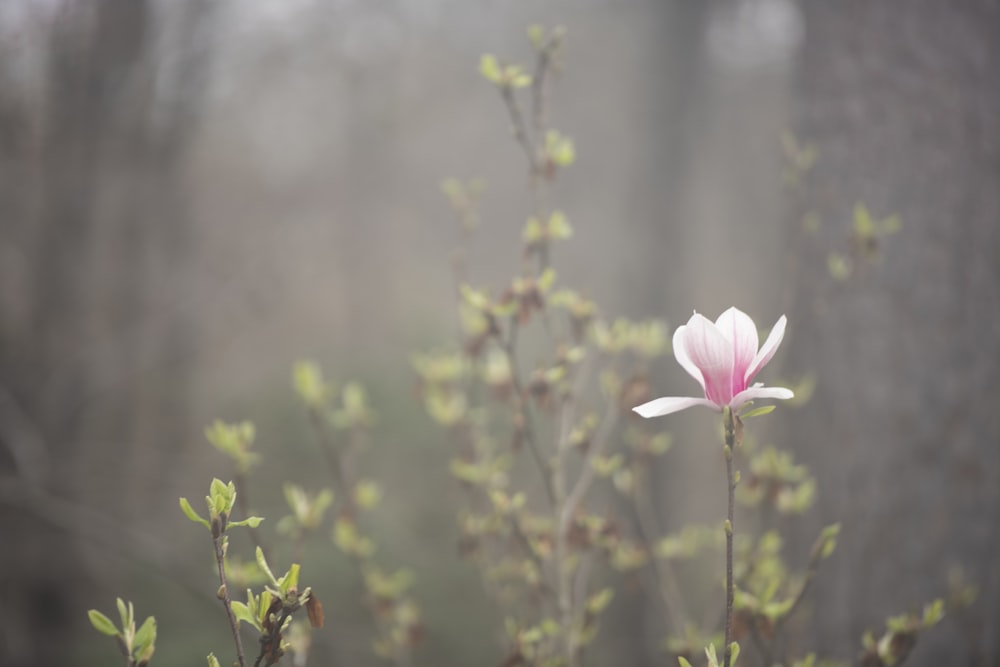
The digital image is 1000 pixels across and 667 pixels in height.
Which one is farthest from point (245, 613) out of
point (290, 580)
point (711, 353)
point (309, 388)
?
point (711, 353)

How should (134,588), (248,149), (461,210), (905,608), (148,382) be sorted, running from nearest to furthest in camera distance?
(461,210)
(905,608)
(134,588)
(148,382)
(248,149)

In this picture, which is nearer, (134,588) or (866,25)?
(866,25)

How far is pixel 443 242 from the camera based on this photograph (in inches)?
346

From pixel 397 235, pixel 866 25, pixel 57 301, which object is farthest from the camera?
pixel 397 235

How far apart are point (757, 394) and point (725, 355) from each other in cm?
5

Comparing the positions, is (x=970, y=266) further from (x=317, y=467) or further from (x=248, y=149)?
(x=248, y=149)

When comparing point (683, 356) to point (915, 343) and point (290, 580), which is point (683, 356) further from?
point (915, 343)

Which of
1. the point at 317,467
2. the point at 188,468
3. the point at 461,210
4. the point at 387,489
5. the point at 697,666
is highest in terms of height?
the point at 461,210

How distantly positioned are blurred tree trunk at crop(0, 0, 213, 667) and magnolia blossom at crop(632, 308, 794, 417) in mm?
2997

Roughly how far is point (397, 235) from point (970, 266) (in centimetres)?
851

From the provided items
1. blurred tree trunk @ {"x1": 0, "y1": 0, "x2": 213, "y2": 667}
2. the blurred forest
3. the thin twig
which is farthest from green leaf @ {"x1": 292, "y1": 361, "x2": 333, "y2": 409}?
blurred tree trunk @ {"x1": 0, "y1": 0, "x2": 213, "y2": 667}

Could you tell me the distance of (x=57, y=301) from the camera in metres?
3.76

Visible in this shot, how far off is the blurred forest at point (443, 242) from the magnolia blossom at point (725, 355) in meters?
0.72

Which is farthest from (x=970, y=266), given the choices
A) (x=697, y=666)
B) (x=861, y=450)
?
(x=697, y=666)
